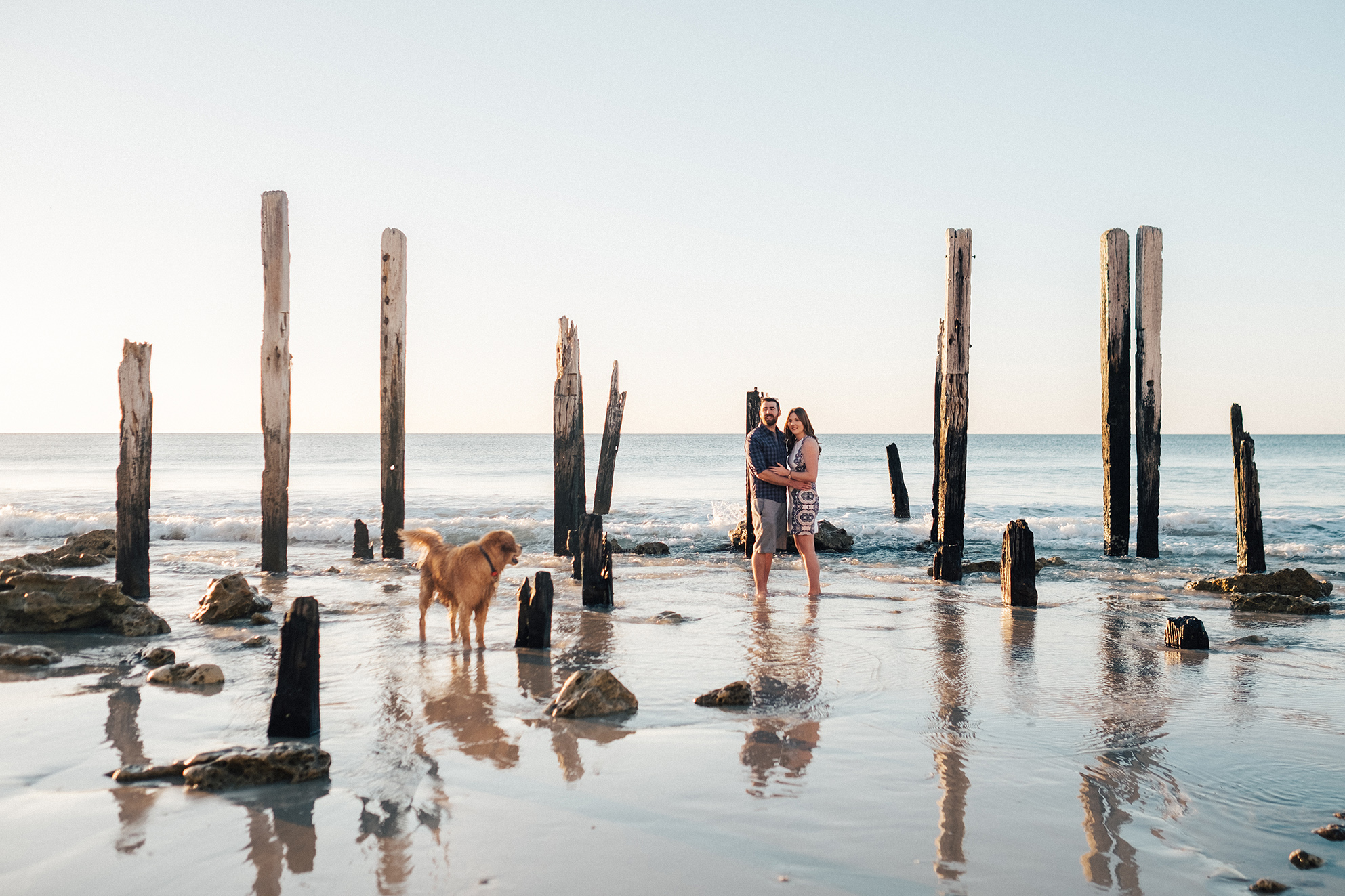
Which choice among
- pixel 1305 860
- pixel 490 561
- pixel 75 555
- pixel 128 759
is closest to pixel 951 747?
pixel 1305 860

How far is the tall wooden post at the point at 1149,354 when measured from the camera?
1252cm

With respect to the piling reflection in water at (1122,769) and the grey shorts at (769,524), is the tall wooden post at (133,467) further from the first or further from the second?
the piling reflection in water at (1122,769)

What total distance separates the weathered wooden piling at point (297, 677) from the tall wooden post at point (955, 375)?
756 cm

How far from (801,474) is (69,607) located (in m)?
6.63

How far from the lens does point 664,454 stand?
64.9m

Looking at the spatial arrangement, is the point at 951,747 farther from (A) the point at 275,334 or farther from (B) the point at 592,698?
(A) the point at 275,334

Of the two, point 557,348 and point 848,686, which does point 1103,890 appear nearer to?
point 848,686

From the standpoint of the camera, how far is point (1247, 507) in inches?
449

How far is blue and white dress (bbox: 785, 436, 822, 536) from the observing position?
354 inches

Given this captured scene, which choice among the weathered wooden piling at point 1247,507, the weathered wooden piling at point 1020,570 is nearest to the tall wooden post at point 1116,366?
the weathered wooden piling at point 1247,507

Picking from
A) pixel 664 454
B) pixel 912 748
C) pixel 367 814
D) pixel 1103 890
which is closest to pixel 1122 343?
pixel 912 748

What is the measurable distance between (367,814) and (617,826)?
3.38 ft

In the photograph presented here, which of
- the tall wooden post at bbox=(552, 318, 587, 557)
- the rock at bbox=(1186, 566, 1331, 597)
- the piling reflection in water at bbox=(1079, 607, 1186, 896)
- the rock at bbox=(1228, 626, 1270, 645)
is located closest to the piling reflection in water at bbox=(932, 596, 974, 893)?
the piling reflection in water at bbox=(1079, 607, 1186, 896)

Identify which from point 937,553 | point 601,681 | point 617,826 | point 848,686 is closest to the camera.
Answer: point 617,826
